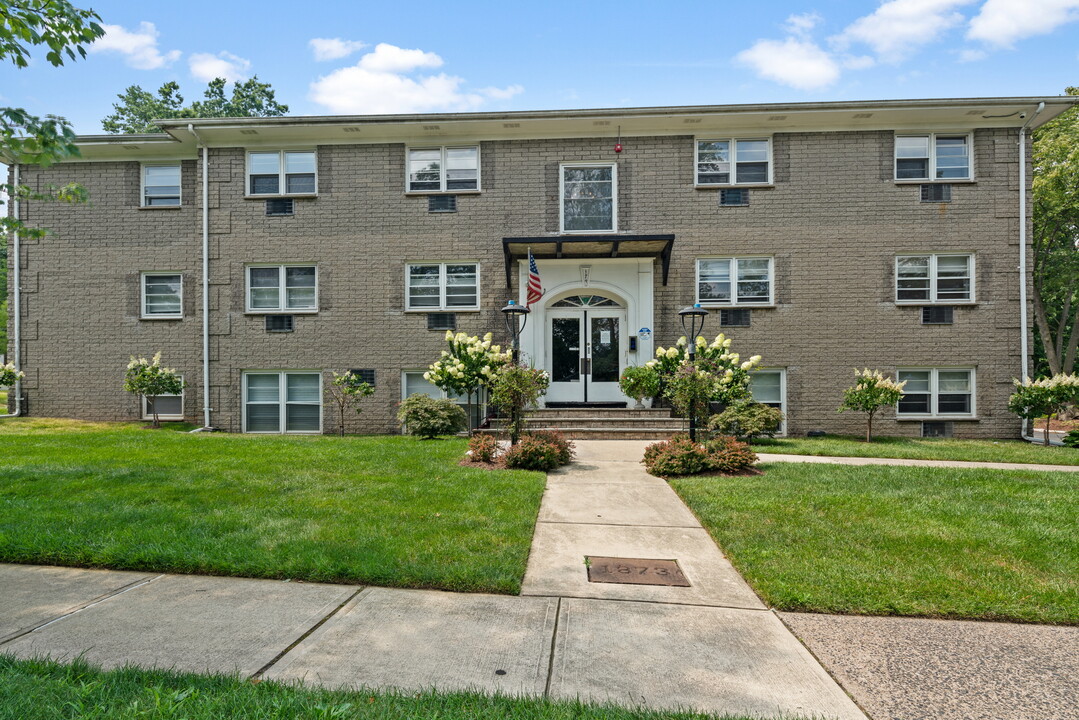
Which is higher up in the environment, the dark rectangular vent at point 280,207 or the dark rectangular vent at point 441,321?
the dark rectangular vent at point 280,207

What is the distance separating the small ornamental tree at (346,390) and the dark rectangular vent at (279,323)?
1.79m

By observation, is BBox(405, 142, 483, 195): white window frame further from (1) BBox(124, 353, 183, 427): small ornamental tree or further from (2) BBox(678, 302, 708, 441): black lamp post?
(1) BBox(124, 353, 183, 427): small ornamental tree

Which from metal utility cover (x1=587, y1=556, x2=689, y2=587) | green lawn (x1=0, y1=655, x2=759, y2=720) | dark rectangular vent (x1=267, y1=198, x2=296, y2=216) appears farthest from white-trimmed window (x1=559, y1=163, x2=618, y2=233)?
green lawn (x1=0, y1=655, x2=759, y2=720)

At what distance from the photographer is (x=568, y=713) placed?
2.39 meters

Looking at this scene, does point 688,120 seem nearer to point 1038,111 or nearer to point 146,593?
point 1038,111

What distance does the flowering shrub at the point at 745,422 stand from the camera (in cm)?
1062

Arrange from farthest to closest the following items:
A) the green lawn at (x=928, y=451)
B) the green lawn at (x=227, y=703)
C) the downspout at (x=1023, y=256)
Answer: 1. the downspout at (x=1023, y=256)
2. the green lawn at (x=928, y=451)
3. the green lawn at (x=227, y=703)

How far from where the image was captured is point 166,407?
1480 cm

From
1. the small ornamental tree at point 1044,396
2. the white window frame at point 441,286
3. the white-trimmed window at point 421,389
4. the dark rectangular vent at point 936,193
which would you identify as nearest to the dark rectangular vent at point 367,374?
the white-trimmed window at point 421,389

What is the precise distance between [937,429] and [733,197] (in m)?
7.39

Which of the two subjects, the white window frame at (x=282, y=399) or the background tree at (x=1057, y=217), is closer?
the white window frame at (x=282, y=399)

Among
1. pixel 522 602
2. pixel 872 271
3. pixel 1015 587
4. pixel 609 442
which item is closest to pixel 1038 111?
pixel 872 271

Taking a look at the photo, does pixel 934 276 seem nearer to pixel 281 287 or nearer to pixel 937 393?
pixel 937 393

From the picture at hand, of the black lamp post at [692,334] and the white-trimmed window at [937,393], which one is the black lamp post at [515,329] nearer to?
the black lamp post at [692,334]
